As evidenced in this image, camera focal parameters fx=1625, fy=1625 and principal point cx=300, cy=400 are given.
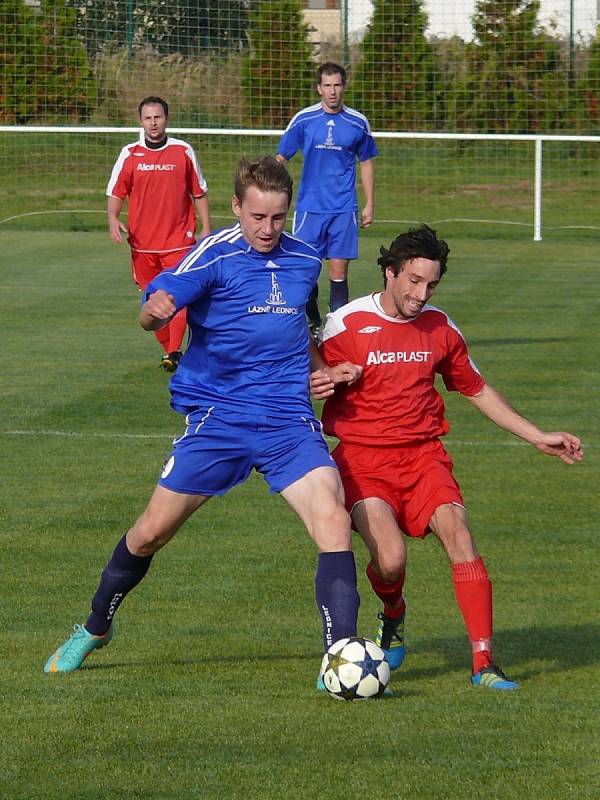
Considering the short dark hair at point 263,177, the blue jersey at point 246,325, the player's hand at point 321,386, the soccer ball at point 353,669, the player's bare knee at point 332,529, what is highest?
→ the short dark hair at point 263,177

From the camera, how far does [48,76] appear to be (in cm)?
2681

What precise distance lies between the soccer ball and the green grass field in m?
0.08

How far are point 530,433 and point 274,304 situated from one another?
43.4 inches

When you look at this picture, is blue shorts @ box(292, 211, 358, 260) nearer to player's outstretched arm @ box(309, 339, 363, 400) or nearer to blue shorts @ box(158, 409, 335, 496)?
player's outstretched arm @ box(309, 339, 363, 400)

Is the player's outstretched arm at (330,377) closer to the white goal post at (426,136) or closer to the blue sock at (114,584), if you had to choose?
the blue sock at (114,584)

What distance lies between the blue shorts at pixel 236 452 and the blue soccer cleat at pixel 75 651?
67 centimetres

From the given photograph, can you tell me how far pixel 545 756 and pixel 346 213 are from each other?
1043cm

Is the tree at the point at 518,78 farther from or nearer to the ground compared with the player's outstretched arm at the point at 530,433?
farther from the ground

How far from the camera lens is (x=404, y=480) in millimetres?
6184

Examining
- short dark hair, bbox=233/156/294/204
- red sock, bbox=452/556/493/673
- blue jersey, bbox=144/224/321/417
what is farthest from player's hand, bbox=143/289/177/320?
red sock, bbox=452/556/493/673

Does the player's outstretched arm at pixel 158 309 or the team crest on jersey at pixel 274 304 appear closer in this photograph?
the player's outstretched arm at pixel 158 309

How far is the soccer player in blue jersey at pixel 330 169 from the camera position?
14.9m

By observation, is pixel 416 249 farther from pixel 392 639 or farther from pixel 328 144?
pixel 328 144

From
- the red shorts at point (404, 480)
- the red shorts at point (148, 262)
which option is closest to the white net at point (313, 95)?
the red shorts at point (148, 262)
